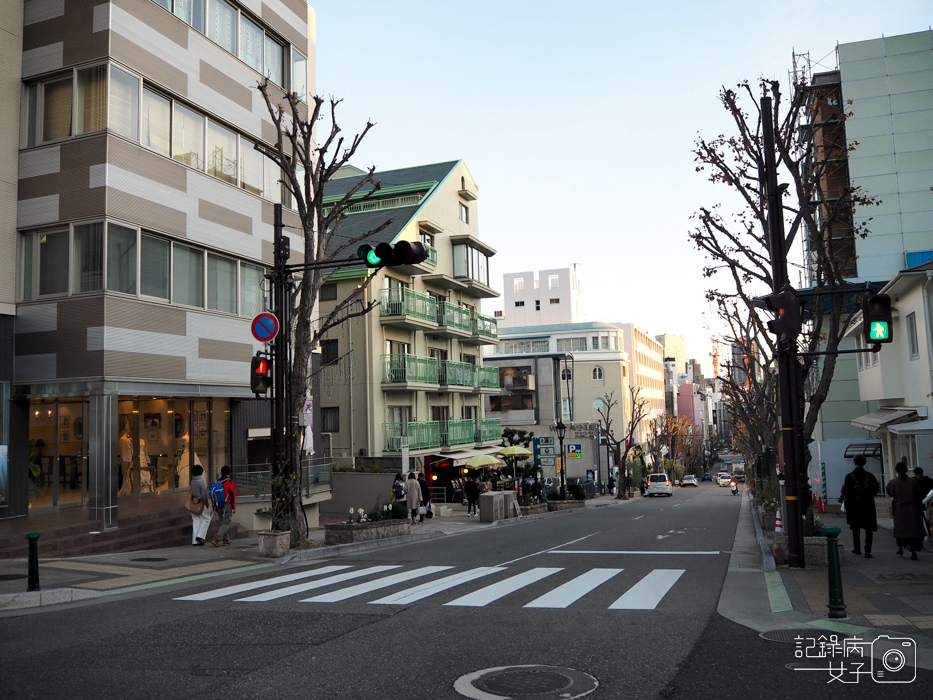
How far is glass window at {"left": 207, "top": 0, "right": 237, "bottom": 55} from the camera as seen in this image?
22.8 m

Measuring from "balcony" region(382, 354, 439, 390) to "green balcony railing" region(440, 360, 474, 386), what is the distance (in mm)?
2138

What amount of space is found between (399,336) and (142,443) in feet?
56.5

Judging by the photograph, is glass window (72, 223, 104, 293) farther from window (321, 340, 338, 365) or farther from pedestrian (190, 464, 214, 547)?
window (321, 340, 338, 365)

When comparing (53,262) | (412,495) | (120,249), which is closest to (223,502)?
(120,249)

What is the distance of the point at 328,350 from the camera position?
35438mm

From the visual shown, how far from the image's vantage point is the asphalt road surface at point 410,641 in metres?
6.14

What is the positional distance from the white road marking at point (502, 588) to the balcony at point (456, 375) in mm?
26476

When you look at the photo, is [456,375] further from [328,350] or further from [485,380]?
[328,350]

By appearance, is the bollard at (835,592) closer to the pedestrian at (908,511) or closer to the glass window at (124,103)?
the pedestrian at (908,511)

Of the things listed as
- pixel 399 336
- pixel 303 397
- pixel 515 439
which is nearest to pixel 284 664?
pixel 303 397

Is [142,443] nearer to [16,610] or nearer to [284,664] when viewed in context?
[16,610]

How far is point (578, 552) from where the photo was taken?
16047 mm

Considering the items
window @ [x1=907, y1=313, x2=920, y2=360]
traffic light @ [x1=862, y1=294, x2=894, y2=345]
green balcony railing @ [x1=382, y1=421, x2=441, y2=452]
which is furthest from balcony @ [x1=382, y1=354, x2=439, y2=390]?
traffic light @ [x1=862, y1=294, x2=894, y2=345]

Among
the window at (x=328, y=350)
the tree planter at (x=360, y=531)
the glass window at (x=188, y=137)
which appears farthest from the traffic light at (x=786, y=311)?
the window at (x=328, y=350)
